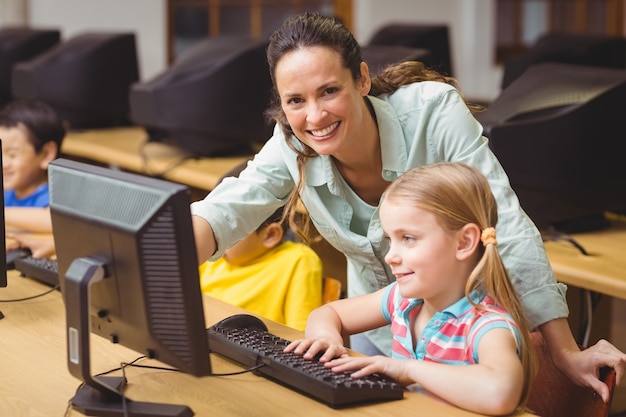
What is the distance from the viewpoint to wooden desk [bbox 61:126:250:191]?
3.41 m

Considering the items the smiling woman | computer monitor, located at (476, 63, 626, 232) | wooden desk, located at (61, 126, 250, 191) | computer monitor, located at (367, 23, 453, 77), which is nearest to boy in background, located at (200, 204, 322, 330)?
the smiling woman

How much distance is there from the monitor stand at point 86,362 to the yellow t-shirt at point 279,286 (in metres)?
0.76

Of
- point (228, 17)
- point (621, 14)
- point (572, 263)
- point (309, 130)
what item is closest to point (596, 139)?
point (572, 263)

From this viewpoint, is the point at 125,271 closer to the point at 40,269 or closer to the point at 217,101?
the point at 40,269

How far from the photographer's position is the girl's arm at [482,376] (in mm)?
1376

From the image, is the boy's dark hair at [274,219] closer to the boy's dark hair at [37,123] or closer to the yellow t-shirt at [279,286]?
the yellow t-shirt at [279,286]

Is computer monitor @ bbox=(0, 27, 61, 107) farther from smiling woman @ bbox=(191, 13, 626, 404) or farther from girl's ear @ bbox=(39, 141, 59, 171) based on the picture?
smiling woman @ bbox=(191, 13, 626, 404)

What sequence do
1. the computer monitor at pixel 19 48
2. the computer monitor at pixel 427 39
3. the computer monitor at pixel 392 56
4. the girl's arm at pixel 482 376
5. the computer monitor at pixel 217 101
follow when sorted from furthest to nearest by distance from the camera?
the computer monitor at pixel 19 48 < the computer monitor at pixel 427 39 < the computer monitor at pixel 217 101 < the computer monitor at pixel 392 56 < the girl's arm at pixel 482 376

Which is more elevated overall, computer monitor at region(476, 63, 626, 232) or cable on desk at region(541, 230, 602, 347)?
computer monitor at region(476, 63, 626, 232)

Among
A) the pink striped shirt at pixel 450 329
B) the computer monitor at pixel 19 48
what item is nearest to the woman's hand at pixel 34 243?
the pink striped shirt at pixel 450 329

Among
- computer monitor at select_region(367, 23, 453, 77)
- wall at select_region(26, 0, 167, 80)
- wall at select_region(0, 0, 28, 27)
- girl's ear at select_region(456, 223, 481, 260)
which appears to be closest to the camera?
girl's ear at select_region(456, 223, 481, 260)

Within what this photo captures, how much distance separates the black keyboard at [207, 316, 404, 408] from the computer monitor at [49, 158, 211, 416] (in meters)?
0.18

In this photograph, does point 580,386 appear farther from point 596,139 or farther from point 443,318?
point 596,139

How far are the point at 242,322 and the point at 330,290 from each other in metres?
0.52
